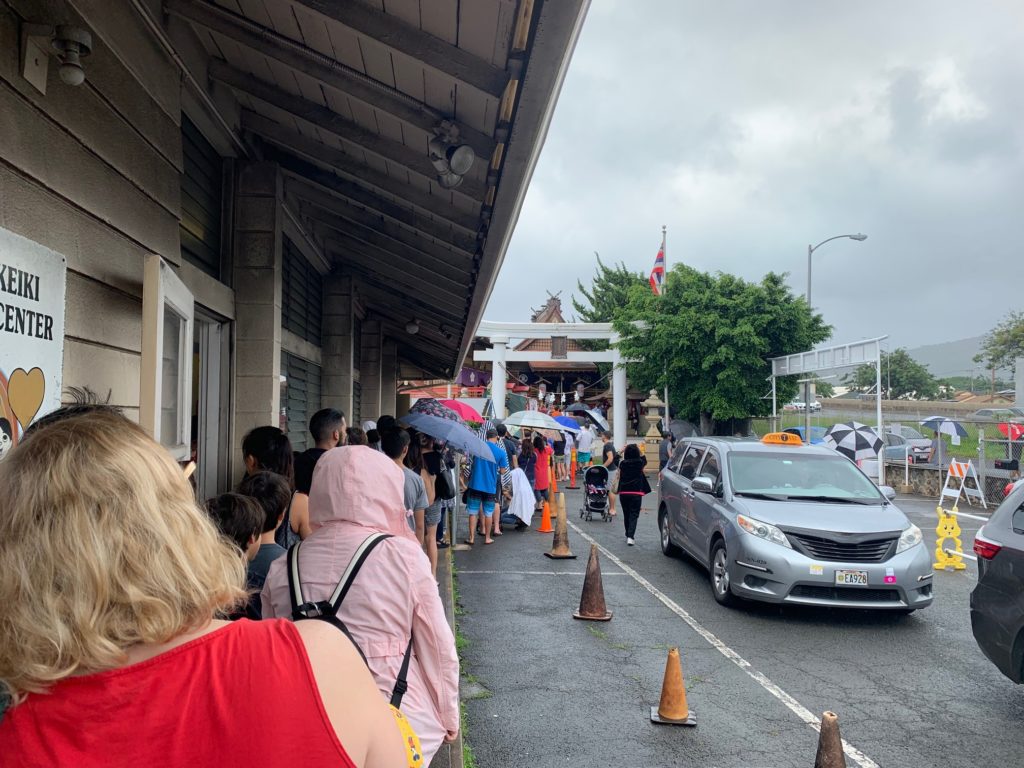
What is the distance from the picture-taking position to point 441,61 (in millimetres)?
4195

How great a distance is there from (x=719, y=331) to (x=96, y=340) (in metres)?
25.5

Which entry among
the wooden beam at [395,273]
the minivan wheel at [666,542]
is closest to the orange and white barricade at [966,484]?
the minivan wheel at [666,542]

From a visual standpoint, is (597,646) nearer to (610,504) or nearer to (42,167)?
(42,167)

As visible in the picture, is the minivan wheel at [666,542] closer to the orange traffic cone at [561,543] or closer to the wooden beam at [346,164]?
the orange traffic cone at [561,543]

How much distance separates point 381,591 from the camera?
2535 mm

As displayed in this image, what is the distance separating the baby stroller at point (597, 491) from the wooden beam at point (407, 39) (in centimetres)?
1158

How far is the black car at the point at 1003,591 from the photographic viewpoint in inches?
191

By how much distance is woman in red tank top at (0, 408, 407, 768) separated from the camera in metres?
1.23

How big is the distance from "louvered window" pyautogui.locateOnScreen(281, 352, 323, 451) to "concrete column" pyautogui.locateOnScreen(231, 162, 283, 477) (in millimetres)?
1403

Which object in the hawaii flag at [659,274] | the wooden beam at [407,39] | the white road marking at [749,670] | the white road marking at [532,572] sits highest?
the hawaii flag at [659,274]

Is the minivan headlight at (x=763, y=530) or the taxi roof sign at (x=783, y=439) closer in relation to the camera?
the minivan headlight at (x=763, y=530)

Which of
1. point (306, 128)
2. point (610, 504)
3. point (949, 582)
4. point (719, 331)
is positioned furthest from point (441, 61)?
point (719, 331)

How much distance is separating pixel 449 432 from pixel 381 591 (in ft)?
21.3

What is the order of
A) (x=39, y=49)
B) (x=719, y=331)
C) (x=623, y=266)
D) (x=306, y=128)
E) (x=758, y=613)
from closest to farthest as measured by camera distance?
(x=39, y=49) < (x=306, y=128) < (x=758, y=613) < (x=719, y=331) < (x=623, y=266)
